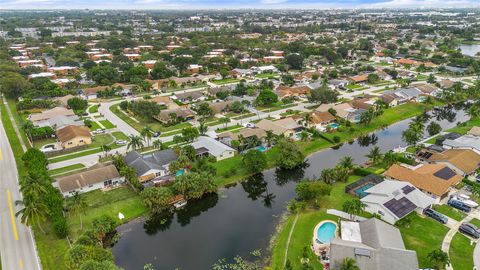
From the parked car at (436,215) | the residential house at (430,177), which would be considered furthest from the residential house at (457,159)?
the parked car at (436,215)

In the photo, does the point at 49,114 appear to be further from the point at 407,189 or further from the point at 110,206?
the point at 407,189

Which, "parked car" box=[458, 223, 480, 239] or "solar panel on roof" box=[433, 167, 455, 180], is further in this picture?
"solar panel on roof" box=[433, 167, 455, 180]

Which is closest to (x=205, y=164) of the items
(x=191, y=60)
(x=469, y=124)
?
(x=469, y=124)

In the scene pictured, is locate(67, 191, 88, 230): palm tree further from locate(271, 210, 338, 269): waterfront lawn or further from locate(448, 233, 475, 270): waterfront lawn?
locate(448, 233, 475, 270): waterfront lawn

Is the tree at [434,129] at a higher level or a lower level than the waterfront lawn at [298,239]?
higher

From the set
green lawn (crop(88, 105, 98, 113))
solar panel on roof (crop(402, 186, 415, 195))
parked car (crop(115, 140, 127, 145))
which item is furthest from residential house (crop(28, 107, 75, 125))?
solar panel on roof (crop(402, 186, 415, 195))

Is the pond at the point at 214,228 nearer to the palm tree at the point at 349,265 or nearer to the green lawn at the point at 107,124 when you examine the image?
the palm tree at the point at 349,265
